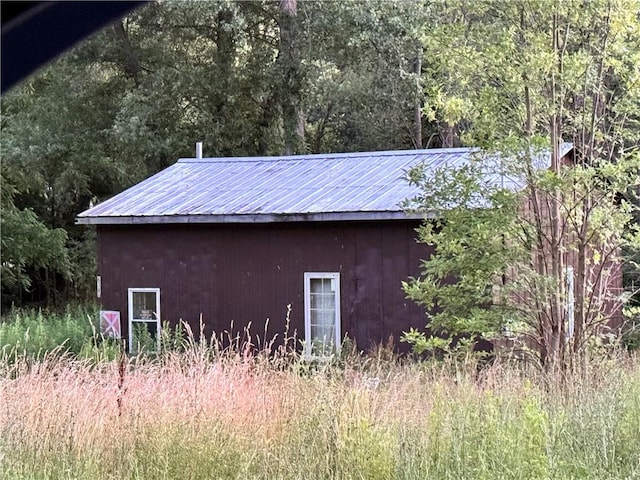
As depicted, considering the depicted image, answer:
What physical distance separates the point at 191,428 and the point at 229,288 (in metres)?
7.61

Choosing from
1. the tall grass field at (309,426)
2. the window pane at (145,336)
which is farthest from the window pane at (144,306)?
the tall grass field at (309,426)

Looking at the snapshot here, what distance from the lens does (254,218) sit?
12391mm

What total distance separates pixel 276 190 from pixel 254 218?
1069mm

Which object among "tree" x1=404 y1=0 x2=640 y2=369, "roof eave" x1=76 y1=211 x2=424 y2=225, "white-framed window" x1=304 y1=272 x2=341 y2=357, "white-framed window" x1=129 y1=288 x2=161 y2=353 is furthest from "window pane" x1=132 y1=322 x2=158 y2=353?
"tree" x1=404 y1=0 x2=640 y2=369

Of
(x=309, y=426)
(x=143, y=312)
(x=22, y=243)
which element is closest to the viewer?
(x=309, y=426)

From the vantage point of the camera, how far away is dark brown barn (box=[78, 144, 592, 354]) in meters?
11.8

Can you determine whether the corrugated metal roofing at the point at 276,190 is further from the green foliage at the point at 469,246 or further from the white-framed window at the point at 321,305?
the green foliage at the point at 469,246

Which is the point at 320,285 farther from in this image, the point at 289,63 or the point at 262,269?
the point at 289,63

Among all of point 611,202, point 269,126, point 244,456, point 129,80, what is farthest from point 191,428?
point 129,80

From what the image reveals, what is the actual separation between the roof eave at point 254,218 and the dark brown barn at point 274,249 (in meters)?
0.02

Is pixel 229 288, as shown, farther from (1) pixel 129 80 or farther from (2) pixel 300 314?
(1) pixel 129 80

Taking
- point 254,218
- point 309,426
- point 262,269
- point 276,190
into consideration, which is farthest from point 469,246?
point 276,190

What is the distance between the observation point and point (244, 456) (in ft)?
16.9

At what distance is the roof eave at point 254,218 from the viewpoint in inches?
448
